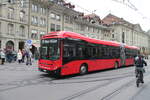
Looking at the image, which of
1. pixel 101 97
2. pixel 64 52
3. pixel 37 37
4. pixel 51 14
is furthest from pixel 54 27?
pixel 101 97

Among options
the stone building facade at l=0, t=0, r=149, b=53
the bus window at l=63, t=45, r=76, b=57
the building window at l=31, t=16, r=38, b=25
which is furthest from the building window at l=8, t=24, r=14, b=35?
the bus window at l=63, t=45, r=76, b=57

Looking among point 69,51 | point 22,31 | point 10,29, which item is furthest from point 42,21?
point 69,51

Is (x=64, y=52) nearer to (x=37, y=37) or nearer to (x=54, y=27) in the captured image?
(x=37, y=37)

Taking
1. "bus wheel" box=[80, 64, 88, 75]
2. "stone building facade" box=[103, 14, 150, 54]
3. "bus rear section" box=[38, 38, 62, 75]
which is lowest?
"bus wheel" box=[80, 64, 88, 75]

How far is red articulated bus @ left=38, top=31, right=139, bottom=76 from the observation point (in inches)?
391

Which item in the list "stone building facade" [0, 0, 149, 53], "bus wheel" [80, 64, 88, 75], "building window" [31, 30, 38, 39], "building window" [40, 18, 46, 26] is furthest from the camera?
"building window" [40, 18, 46, 26]

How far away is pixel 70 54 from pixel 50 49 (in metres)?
1.38

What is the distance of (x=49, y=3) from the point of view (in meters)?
36.8

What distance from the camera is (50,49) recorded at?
10.3 m

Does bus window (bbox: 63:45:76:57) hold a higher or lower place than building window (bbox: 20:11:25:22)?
lower

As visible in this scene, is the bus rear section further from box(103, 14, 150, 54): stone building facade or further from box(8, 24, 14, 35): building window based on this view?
box(103, 14, 150, 54): stone building facade

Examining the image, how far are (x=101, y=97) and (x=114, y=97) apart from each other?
540mm

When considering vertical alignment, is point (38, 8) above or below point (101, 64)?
above

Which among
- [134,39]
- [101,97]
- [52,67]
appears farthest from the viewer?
[134,39]
